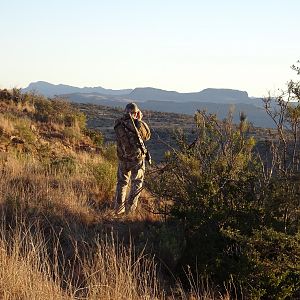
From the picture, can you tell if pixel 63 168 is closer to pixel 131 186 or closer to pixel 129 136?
pixel 131 186

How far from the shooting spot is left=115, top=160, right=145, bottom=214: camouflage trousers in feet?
25.8

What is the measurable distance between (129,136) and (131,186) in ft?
2.54

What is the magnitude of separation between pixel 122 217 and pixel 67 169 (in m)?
2.99

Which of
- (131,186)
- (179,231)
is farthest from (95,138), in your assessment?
(179,231)

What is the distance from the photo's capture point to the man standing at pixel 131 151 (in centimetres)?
787

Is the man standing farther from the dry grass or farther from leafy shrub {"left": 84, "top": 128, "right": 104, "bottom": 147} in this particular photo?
leafy shrub {"left": 84, "top": 128, "right": 104, "bottom": 147}

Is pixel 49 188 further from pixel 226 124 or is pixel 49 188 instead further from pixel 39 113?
pixel 39 113

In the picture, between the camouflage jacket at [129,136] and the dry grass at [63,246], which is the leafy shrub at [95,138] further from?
the camouflage jacket at [129,136]

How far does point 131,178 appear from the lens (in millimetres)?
8055

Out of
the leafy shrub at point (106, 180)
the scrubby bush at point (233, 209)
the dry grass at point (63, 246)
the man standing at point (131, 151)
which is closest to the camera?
the dry grass at point (63, 246)

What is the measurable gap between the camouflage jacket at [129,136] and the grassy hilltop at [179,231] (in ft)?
1.37

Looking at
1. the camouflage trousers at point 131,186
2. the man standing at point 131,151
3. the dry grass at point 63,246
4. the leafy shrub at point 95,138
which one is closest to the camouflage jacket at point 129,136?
the man standing at point 131,151

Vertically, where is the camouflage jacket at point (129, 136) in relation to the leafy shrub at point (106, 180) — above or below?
above

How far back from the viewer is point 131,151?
796cm
